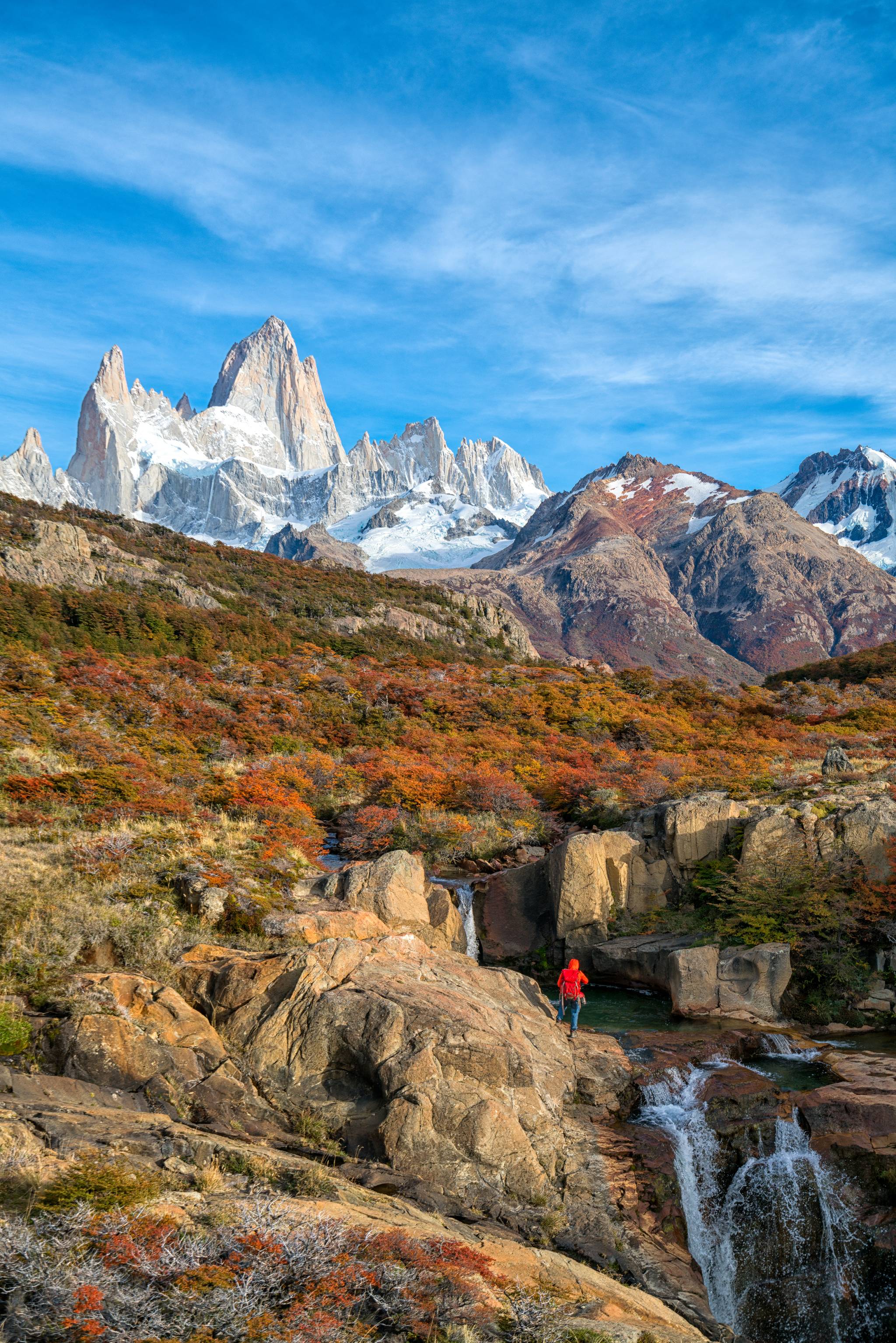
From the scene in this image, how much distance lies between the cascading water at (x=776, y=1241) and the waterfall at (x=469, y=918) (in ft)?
33.5

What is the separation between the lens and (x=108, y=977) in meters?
11.9

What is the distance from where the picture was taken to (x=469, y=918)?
22938 mm

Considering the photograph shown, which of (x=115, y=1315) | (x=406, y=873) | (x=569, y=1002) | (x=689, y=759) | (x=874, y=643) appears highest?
(x=874, y=643)

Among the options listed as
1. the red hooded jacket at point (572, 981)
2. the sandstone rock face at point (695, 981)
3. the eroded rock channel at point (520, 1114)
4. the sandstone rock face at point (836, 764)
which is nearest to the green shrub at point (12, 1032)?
the eroded rock channel at point (520, 1114)

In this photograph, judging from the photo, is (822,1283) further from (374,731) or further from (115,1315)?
(374,731)

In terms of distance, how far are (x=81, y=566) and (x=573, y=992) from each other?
48.8m

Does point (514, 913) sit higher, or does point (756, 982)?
point (514, 913)

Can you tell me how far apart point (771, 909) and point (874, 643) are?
7086 inches

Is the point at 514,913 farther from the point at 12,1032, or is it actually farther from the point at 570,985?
the point at 12,1032

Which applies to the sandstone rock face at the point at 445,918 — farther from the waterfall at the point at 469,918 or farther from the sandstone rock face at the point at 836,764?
the sandstone rock face at the point at 836,764

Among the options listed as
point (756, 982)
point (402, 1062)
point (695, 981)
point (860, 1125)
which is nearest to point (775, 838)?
point (756, 982)

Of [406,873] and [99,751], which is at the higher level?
[99,751]

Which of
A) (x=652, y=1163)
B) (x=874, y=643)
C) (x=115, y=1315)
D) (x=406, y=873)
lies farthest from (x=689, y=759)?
(x=874, y=643)

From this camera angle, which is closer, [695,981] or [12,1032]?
[12,1032]
